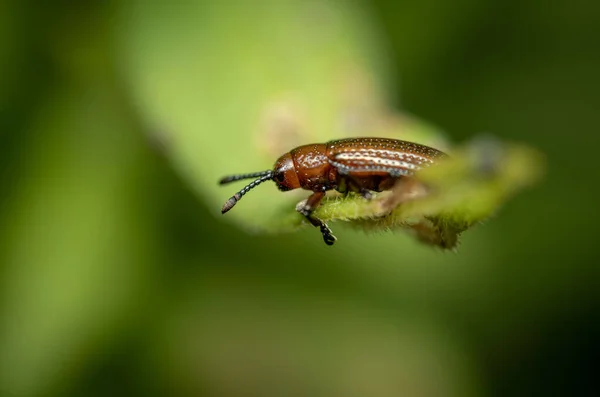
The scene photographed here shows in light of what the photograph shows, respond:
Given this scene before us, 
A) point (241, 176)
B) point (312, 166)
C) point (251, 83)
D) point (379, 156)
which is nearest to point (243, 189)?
point (241, 176)

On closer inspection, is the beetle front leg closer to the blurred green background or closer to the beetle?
the beetle

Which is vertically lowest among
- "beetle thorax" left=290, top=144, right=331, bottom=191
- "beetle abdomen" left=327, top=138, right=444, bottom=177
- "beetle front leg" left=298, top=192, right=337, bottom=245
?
"beetle front leg" left=298, top=192, right=337, bottom=245

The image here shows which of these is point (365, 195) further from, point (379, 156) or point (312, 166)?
point (312, 166)

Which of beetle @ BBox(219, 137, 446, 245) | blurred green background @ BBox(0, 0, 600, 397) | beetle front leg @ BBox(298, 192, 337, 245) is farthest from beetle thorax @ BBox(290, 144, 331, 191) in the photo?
blurred green background @ BBox(0, 0, 600, 397)

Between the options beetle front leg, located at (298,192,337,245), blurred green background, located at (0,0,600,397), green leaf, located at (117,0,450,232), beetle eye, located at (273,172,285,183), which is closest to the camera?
beetle front leg, located at (298,192,337,245)

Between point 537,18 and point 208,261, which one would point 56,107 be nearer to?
point 208,261

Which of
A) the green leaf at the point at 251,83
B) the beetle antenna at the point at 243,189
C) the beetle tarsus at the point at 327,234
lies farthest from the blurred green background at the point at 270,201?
the beetle tarsus at the point at 327,234

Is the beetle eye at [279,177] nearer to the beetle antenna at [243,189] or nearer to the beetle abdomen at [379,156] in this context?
the beetle antenna at [243,189]
